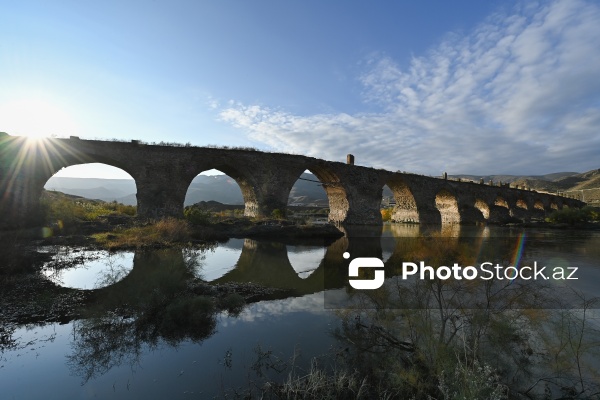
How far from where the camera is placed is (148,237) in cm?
1466

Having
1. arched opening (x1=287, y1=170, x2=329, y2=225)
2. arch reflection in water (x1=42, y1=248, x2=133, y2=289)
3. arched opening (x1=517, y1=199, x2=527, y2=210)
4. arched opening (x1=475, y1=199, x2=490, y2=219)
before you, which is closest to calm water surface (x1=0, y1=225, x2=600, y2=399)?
arch reflection in water (x1=42, y1=248, x2=133, y2=289)

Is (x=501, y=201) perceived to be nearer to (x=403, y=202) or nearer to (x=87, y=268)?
(x=403, y=202)

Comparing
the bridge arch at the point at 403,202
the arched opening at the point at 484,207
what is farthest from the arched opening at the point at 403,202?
the arched opening at the point at 484,207

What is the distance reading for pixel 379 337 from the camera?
523 cm

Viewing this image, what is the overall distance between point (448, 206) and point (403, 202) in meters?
9.47

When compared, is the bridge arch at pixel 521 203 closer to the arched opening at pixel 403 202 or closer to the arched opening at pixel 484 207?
the arched opening at pixel 484 207

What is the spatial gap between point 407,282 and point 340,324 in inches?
82.4

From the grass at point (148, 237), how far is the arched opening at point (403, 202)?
28760 millimetres

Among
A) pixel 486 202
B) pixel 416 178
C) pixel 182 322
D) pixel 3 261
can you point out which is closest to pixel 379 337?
pixel 182 322

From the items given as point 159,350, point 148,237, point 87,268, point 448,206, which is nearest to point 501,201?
point 448,206

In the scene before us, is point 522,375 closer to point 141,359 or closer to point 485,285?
point 485,285

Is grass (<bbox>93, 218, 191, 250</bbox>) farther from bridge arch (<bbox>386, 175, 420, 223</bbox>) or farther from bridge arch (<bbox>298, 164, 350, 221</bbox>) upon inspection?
bridge arch (<bbox>386, 175, 420, 223</bbox>)

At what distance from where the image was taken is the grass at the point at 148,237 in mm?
13992

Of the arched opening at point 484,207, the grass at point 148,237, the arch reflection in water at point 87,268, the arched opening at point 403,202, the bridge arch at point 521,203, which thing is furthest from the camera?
the bridge arch at point 521,203
